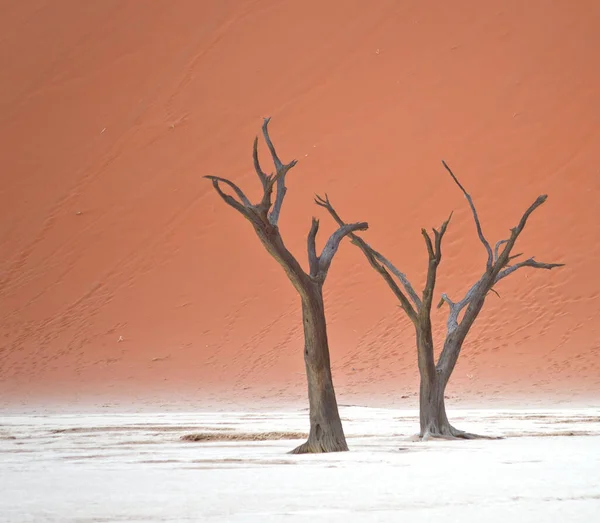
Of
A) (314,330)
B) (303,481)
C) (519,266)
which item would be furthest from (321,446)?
(519,266)

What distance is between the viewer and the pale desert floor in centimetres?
455

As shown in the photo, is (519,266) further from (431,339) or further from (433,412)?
(433,412)

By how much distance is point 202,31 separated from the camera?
131ft

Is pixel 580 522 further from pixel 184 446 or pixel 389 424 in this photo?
pixel 389 424

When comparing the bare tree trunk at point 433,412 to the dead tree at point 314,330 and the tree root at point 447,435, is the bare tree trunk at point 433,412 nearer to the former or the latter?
the tree root at point 447,435

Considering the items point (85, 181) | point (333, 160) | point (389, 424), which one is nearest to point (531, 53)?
point (333, 160)

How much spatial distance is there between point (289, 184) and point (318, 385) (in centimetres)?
2463

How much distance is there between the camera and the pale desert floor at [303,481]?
4.55 meters

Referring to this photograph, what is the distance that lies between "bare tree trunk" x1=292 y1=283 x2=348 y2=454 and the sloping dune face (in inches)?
584

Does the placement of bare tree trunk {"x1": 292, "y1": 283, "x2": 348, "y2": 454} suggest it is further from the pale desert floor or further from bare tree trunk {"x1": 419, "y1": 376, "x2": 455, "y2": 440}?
bare tree trunk {"x1": 419, "y1": 376, "x2": 455, "y2": 440}

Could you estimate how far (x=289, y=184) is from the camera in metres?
33.5

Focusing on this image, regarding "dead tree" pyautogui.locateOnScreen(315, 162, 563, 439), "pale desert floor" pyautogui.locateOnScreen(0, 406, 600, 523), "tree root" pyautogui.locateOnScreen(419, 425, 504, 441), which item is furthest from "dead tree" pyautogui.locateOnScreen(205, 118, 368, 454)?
"tree root" pyautogui.locateOnScreen(419, 425, 504, 441)

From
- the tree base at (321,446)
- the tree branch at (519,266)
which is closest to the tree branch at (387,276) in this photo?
the tree branch at (519,266)

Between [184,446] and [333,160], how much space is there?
78.1ft
